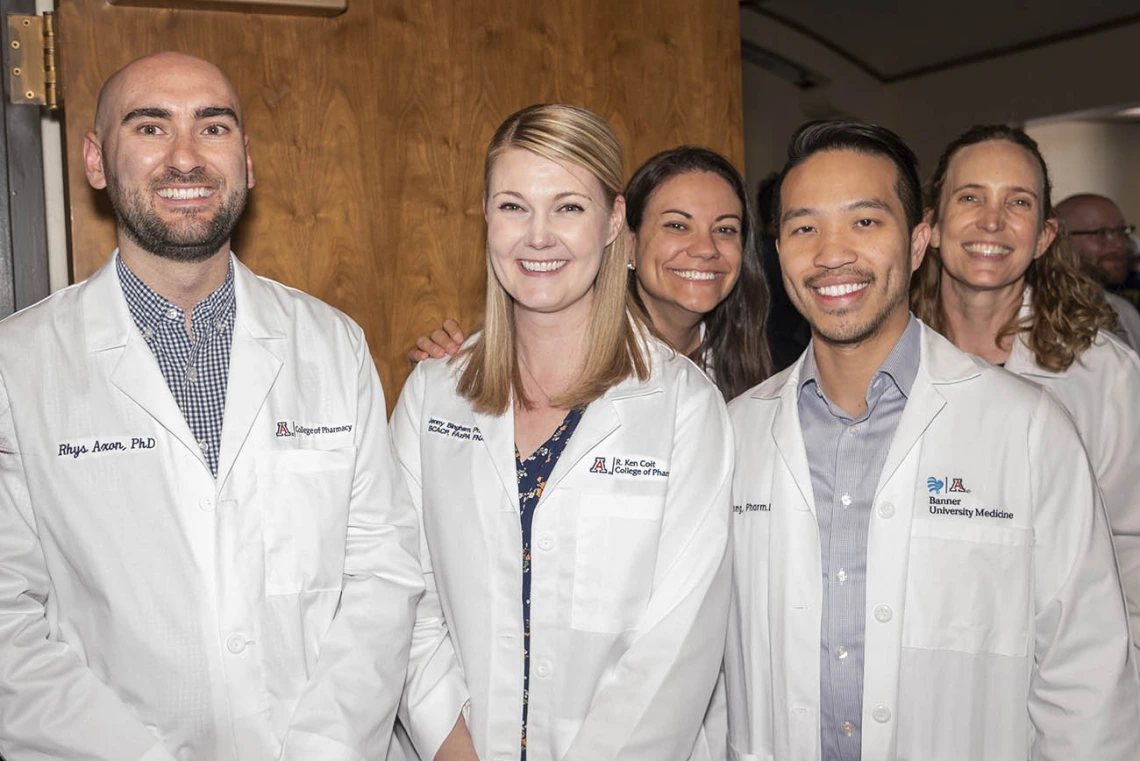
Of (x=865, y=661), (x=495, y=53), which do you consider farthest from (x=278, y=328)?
(x=865, y=661)

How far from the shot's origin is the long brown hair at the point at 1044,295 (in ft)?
8.45

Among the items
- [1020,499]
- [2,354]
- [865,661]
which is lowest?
[865,661]

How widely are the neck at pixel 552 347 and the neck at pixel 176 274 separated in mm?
619

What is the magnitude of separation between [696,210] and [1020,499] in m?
1.17

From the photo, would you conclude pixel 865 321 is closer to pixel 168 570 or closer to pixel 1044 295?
pixel 1044 295

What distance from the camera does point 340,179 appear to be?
104 inches

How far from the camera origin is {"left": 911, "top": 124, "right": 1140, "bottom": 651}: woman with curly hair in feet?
8.04

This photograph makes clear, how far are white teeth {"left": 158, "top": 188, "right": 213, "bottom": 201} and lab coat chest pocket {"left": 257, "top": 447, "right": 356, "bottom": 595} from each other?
0.50 m

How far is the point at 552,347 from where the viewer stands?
7.46ft

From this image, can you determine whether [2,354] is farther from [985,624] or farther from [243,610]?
[985,624]

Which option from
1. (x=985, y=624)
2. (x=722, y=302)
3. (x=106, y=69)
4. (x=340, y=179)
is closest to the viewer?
(x=985, y=624)

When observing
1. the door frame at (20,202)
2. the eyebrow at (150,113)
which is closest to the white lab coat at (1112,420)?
the eyebrow at (150,113)

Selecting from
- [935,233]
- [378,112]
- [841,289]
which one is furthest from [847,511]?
[378,112]

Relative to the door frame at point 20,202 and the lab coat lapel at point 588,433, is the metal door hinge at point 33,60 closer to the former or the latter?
the door frame at point 20,202
